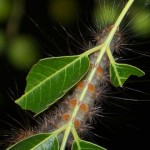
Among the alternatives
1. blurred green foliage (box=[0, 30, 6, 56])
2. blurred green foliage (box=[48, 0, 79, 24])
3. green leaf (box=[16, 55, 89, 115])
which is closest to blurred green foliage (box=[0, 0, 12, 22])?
blurred green foliage (box=[0, 30, 6, 56])

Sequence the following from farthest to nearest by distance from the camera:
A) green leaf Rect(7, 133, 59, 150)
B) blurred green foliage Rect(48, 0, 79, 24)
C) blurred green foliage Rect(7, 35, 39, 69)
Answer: blurred green foliage Rect(7, 35, 39, 69) → blurred green foliage Rect(48, 0, 79, 24) → green leaf Rect(7, 133, 59, 150)

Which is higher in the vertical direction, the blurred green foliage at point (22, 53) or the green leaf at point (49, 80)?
the green leaf at point (49, 80)

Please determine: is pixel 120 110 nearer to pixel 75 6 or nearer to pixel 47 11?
pixel 75 6

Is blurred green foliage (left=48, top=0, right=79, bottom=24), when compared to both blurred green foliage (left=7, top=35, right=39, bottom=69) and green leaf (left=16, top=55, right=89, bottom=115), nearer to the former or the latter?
blurred green foliage (left=7, top=35, right=39, bottom=69)

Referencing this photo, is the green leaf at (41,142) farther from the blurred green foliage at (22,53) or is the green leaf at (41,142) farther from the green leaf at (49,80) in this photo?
the blurred green foliage at (22,53)

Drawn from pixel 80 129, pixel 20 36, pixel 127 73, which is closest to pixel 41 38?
pixel 20 36

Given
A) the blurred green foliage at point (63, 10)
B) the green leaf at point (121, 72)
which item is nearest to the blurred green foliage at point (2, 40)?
the blurred green foliage at point (63, 10)

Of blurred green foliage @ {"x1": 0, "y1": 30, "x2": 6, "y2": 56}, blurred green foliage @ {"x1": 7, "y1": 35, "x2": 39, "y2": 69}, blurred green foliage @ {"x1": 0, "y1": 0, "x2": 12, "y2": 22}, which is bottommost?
blurred green foliage @ {"x1": 7, "y1": 35, "x2": 39, "y2": 69}

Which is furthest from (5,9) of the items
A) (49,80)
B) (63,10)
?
(49,80)

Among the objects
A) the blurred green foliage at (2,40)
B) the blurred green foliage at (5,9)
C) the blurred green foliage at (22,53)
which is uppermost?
the blurred green foliage at (5,9)
